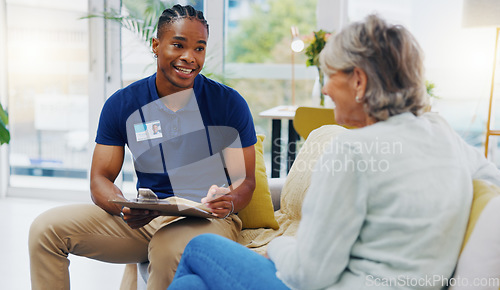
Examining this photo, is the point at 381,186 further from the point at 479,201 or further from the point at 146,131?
the point at 146,131

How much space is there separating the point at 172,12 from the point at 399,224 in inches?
49.9

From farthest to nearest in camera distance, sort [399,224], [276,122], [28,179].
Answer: [28,179]
[276,122]
[399,224]

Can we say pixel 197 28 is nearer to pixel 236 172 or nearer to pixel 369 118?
pixel 236 172

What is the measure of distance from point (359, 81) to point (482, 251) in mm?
422

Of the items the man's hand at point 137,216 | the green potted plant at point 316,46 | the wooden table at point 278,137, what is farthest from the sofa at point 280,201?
the green potted plant at point 316,46

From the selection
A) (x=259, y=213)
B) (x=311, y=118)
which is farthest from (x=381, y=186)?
(x=311, y=118)

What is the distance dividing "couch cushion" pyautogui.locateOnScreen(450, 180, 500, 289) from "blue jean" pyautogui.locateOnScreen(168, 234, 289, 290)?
1.24ft

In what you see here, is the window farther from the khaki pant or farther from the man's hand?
the man's hand

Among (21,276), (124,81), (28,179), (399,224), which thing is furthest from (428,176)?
(28,179)

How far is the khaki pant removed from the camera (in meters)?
1.60

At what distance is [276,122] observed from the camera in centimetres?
319

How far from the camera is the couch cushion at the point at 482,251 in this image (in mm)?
1009

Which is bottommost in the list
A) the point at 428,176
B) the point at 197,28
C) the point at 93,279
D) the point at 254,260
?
the point at 93,279

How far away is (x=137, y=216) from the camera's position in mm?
1624
